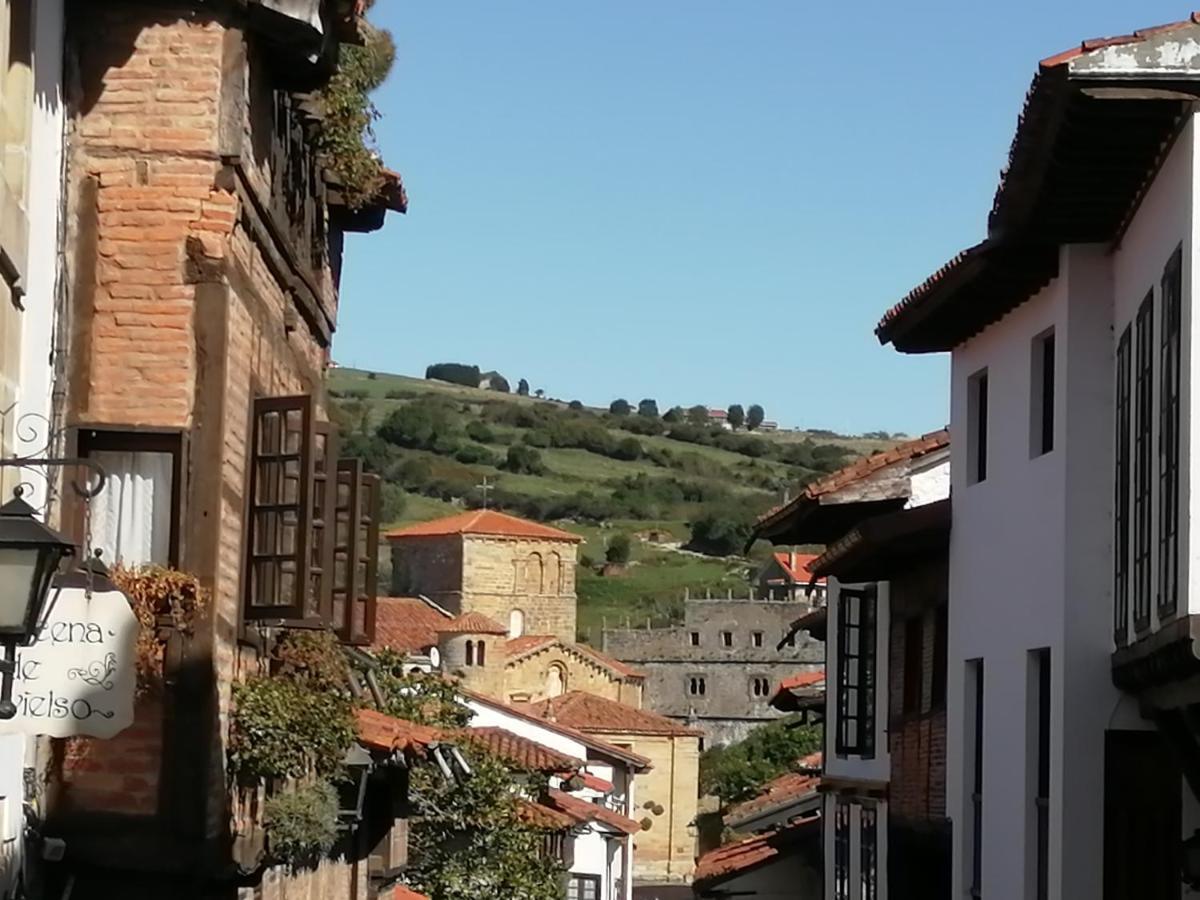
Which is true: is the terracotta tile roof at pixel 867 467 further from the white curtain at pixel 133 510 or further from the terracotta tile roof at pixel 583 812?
the terracotta tile roof at pixel 583 812

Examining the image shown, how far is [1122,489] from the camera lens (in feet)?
43.7

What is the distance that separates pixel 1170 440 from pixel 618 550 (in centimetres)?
14681

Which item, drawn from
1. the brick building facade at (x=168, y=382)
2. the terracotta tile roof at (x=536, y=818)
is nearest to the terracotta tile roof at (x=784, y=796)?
the terracotta tile roof at (x=536, y=818)

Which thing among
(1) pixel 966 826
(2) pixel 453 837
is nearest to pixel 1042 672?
(1) pixel 966 826

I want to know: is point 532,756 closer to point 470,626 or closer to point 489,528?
point 470,626

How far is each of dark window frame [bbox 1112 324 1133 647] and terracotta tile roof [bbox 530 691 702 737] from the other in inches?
2576

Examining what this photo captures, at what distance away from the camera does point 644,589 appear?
154 metres

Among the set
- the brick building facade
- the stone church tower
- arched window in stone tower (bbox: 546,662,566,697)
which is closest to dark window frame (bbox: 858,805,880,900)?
the brick building facade

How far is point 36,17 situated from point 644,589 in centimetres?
14453

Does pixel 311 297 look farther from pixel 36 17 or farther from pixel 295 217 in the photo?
pixel 36 17

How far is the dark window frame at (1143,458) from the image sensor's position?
12.0 meters

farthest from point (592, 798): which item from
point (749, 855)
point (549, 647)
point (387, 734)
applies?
point (549, 647)

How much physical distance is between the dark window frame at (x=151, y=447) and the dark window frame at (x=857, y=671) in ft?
40.6

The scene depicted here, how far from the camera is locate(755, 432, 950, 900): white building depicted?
2138cm
